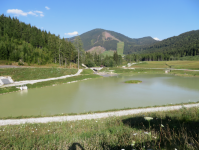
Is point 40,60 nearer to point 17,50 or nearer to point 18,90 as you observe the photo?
point 17,50

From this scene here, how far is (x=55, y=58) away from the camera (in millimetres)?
66375

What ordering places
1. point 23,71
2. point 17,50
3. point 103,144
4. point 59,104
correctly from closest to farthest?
1. point 103,144
2. point 59,104
3. point 23,71
4. point 17,50

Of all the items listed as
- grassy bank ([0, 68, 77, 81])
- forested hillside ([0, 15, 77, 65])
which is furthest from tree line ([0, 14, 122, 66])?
grassy bank ([0, 68, 77, 81])

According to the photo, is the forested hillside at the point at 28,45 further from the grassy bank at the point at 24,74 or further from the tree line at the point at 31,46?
the grassy bank at the point at 24,74

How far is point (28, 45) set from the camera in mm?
65875

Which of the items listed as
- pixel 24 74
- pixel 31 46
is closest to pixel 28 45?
pixel 31 46

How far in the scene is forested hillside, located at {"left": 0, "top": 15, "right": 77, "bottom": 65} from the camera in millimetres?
54344

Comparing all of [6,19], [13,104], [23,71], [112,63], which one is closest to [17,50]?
[23,71]

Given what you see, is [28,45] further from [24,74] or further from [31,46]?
[24,74]

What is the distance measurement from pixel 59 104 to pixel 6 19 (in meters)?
83.4

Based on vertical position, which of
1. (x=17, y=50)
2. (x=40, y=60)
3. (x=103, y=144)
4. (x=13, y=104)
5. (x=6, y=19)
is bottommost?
(x=13, y=104)

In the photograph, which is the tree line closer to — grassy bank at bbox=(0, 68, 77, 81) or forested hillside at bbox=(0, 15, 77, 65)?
forested hillside at bbox=(0, 15, 77, 65)

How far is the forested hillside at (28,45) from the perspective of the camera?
178 feet

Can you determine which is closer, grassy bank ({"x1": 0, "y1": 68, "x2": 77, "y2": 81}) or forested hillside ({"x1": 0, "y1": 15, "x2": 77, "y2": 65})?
grassy bank ({"x1": 0, "y1": 68, "x2": 77, "y2": 81})
